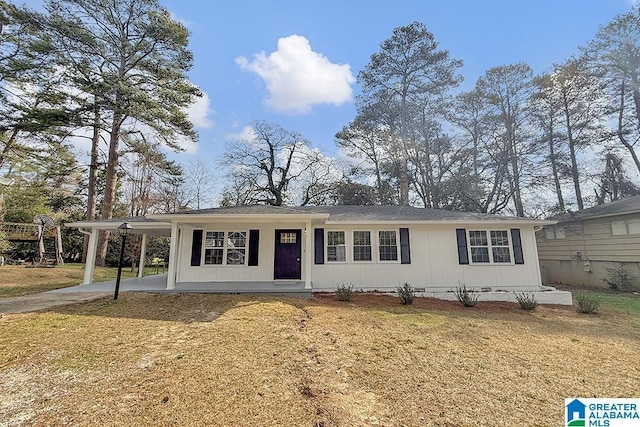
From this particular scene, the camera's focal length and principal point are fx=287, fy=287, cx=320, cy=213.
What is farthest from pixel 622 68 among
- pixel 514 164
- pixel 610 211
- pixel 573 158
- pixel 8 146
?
pixel 8 146

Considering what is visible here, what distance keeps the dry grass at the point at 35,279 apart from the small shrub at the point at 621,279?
798 inches

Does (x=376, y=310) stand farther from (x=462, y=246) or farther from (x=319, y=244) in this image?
(x=462, y=246)

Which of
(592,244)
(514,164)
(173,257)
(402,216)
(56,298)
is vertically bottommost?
(56,298)

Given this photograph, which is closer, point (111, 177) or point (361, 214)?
point (361, 214)

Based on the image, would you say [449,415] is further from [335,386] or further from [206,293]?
[206,293]

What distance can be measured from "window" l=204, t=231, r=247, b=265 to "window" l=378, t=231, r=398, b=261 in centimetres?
435

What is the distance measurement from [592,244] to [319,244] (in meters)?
12.3

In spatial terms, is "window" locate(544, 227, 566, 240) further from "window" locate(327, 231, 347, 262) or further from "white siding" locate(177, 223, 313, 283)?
"white siding" locate(177, 223, 313, 283)

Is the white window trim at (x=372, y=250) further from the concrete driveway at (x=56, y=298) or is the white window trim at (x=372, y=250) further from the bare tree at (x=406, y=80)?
the bare tree at (x=406, y=80)

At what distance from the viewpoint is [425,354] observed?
13.5ft

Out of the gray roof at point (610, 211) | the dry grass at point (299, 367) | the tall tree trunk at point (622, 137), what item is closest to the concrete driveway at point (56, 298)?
the dry grass at point (299, 367)

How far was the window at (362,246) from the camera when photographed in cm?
Answer: 925

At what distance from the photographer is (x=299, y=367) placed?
3.61 metres

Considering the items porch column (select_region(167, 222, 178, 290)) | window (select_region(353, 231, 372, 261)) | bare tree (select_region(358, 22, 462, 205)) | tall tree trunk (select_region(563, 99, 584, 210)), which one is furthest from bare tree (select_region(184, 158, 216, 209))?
tall tree trunk (select_region(563, 99, 584, 210))
